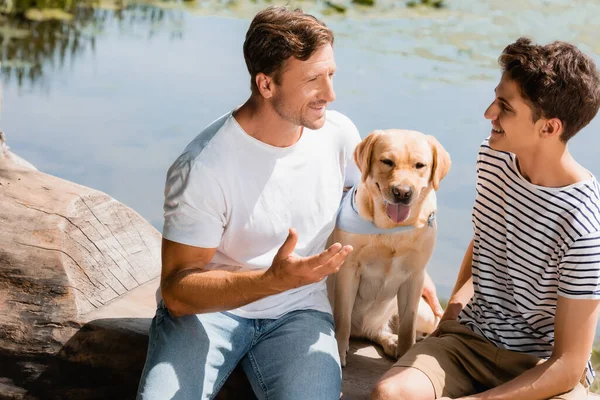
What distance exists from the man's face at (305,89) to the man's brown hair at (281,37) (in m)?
0.02

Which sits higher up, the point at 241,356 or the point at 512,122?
the point at 512,122

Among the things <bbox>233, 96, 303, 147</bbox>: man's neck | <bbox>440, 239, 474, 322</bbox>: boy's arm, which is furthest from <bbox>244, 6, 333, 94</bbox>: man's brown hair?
<bbox>440, 239, 474, 322</bbox>: boy's arm

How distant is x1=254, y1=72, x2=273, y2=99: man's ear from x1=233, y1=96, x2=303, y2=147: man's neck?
0.03 m

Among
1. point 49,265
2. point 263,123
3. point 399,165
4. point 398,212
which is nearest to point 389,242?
point 398,212

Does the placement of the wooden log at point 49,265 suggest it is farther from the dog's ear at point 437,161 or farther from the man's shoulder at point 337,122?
the dog's ear at point 437,161

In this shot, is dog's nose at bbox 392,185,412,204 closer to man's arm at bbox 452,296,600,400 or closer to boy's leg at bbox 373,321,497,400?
boy's leg at bbox 373,321,497,400

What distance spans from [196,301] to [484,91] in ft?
23.2

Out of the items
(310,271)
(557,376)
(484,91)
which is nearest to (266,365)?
(310,271)

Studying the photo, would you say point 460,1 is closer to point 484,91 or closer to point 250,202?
point 484,91

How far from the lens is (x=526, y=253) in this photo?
279cm

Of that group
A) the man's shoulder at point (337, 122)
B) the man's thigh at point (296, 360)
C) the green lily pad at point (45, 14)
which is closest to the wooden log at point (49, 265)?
the man's thigh at point (296, 360)

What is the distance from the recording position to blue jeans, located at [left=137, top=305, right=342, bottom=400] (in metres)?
2.76

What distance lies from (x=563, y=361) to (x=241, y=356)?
3.32 ft

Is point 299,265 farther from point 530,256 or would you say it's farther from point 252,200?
point 530,256
